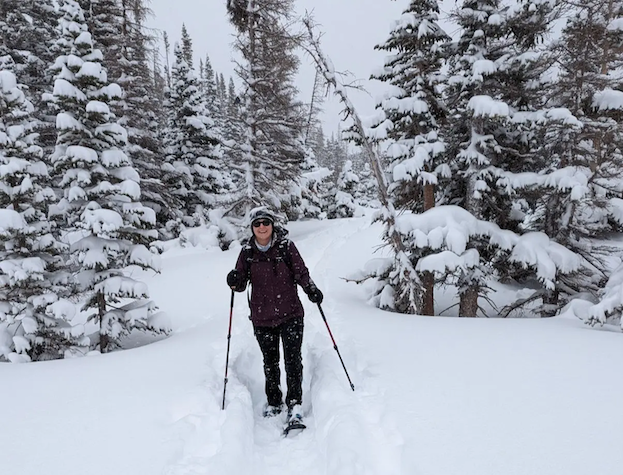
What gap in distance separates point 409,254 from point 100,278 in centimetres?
819

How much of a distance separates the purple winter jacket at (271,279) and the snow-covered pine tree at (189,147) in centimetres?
1904

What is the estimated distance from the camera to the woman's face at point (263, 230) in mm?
4457

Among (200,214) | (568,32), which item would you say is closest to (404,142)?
(568,32)

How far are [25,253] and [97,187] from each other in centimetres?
215

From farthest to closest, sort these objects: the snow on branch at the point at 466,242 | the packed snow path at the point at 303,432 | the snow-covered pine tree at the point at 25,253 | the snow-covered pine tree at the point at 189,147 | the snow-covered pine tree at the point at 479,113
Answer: the snow-covered pine tree at the point at 189,147, the snow-covered pine tree at the point at 479,113, the snow on branch at the point at 466,242, the snow-covered pine tree at the point at 25,253, the packed snow path at the point at 303,432

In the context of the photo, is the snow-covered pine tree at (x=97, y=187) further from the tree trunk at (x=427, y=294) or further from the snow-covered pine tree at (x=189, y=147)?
the snow-covered pine tree at (x=189, y=147)

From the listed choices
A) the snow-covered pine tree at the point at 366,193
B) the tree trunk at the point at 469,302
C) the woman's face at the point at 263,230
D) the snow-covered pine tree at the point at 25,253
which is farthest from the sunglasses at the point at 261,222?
the snow-covered pine tree at the point at 366,193

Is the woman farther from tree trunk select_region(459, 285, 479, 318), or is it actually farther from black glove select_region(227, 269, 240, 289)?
tree trunk select_region(459, 285, 479, 318)

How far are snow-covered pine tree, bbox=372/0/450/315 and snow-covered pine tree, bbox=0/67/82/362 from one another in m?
8.16

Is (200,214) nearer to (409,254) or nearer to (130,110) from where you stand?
(130,110)

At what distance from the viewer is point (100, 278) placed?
8945 mm

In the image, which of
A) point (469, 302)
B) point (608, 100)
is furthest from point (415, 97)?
point (469, 302)

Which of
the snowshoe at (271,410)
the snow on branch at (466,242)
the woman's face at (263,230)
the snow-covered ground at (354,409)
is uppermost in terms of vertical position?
the woman's face at (263,230)

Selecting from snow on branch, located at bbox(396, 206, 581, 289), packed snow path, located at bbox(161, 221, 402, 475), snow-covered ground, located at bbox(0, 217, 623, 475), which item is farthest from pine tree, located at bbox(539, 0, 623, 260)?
packed snow path, located at bbox(161, 221, 402, 475)
